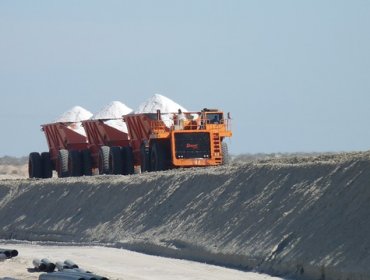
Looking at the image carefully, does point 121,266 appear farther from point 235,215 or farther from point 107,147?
point 107,147

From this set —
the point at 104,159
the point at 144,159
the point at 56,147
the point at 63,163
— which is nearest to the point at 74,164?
the point at 63,163

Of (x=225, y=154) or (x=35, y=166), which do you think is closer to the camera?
(x=225, y=154)

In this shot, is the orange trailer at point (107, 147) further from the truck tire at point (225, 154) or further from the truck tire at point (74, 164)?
the truck tire at point (225, 154)

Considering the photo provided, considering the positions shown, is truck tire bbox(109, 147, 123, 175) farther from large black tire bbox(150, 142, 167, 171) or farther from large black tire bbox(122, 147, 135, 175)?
large black tire bbox(150, 142, 167, 171)

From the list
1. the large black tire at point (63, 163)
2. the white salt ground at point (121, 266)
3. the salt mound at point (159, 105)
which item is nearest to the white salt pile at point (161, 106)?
the salt mound at point (159, 105)

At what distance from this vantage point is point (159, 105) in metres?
39.6

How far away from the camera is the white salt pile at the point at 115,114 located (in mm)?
41906

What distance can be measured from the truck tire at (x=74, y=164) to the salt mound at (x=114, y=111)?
2267mm

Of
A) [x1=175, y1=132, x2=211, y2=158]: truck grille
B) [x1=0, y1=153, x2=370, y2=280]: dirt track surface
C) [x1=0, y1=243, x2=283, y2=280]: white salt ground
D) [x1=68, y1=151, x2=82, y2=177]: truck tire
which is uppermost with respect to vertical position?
[x1=175, y1=132, x2=211, y2=158]: truck grille

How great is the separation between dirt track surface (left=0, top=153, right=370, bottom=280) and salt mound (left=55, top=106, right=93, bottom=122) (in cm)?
1208

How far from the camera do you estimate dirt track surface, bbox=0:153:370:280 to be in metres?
20.3

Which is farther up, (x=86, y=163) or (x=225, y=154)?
(x=225, y=154)

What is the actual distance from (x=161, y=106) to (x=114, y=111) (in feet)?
15.7

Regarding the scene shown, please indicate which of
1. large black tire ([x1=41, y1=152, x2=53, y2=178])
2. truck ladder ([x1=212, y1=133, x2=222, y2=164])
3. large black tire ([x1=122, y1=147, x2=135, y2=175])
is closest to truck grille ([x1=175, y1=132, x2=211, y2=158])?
truck ladder ([x1=212, y1=133, x2=222, y2=164])
